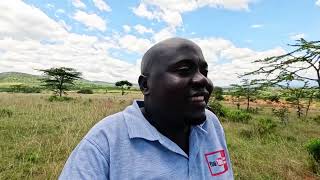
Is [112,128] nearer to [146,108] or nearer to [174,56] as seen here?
[146,108]

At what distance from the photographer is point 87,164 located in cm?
112

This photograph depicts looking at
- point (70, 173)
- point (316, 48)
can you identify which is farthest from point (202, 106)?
point (316, 48)

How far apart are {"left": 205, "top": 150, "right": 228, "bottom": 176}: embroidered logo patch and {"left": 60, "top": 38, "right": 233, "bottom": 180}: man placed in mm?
16

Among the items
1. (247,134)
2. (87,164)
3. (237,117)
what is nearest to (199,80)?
(87,164)

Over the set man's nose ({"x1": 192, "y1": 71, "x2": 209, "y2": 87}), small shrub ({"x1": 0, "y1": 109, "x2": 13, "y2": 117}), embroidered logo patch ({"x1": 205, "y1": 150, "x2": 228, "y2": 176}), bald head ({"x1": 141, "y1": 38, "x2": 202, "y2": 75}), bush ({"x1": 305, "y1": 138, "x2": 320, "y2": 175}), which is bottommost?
bush ({"x1": 305, "y1": 138, "x2": 320, "y2": 175})

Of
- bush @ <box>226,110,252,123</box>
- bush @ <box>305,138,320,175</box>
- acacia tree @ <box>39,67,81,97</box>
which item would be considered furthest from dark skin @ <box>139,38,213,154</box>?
acacia tree @ <box>39,67,81,97</box>

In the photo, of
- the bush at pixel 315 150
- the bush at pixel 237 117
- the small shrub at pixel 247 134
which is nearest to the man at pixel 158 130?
the bush at pixel 315 150

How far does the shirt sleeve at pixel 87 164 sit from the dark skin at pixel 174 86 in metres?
0.25

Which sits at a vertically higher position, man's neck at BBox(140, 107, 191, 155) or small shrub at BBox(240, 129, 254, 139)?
man's neck at BBox(140, 107, 191, 155)

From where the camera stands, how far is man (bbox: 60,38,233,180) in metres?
1.16

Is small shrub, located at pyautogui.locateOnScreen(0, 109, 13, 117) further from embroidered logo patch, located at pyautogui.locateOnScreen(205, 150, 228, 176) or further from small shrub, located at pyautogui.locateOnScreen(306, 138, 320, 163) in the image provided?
embroidered logo patch, located at pyautogui.locateOnScreen(205, 150, 228, 176)

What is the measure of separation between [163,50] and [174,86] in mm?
138

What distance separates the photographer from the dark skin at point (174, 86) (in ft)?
4.06

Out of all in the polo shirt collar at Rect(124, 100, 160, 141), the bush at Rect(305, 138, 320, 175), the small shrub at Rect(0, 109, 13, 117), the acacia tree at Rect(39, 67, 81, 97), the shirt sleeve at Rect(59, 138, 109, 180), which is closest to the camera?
the shirt sleeve at Rect(59, 138, 109, 180)
